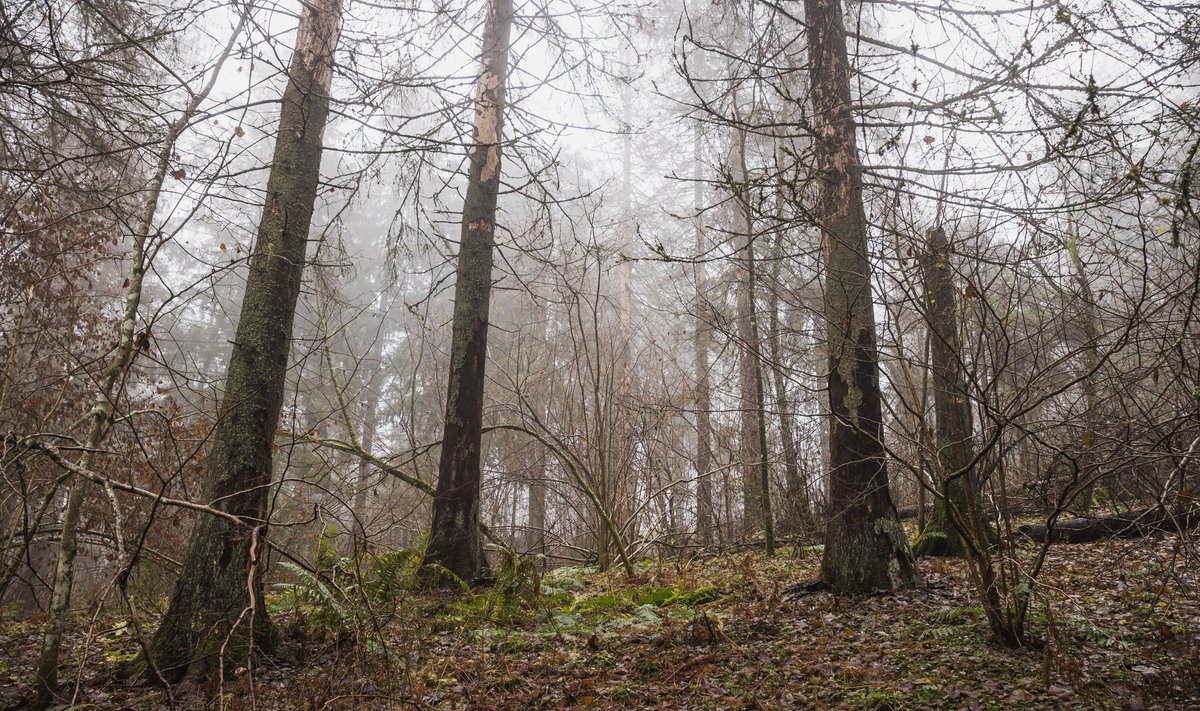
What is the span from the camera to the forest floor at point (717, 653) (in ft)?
10.9

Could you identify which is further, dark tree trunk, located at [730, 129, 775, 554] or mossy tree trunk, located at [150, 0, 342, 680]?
dark tree trunk, located at [730, 129, 775, 554]

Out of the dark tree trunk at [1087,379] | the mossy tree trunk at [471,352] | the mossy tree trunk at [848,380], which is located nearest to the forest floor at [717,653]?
the mossy tree trunk at [848,380]

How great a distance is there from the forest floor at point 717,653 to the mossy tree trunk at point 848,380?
0.27 meters

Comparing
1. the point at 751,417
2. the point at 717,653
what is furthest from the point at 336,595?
the point at 751,417

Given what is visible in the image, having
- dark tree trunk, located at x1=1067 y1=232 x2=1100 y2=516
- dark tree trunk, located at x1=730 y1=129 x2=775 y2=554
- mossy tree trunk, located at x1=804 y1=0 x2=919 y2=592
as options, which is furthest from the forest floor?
dark tree trunk, located at x1=730 y1=129 x2=775 y2=554

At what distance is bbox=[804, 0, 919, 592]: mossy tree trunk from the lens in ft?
17.8

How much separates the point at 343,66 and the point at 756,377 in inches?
229

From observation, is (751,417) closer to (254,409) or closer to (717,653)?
(717,653)

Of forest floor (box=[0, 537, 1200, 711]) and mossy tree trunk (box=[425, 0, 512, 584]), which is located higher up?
mossy tree trunk (box=[425, 0, 512, 584])

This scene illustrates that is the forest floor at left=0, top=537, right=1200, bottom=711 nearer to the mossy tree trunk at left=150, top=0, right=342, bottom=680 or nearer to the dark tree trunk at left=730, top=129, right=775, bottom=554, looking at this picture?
the mossy tree trunk at left=150, top=0, right=342, bottom=680

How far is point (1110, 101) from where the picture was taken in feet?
32.7

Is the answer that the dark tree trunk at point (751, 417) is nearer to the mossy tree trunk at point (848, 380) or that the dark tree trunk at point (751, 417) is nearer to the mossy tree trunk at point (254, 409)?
the mossy tree trunk at point (848, 380)

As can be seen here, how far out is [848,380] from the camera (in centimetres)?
569

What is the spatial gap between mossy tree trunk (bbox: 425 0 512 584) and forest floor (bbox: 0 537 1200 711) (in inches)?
23.0
